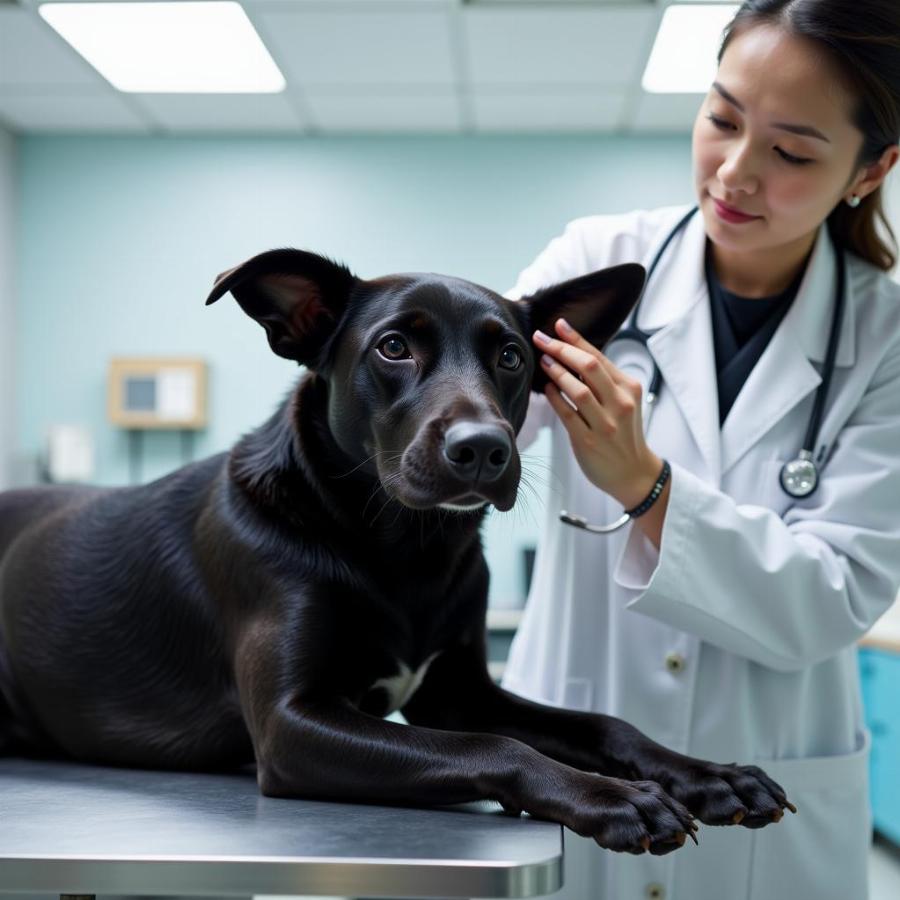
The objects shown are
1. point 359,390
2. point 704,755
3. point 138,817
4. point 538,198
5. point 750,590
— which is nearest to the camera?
point 138,817

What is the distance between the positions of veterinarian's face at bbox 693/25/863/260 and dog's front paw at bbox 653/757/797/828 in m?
0.68

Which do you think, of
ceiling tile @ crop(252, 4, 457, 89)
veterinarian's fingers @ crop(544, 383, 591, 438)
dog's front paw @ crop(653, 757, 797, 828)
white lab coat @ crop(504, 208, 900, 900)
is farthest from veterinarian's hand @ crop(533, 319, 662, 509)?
ceiling tile @ crop(252, 4, 457, 89)

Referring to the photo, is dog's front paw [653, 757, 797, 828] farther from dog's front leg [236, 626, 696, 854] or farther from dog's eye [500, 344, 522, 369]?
dog's eye [500, 344, 522, 369]

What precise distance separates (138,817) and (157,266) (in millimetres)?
4435

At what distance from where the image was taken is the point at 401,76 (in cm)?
417

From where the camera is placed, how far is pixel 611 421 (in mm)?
1080

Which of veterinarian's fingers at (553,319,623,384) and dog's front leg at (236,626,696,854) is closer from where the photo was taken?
dog's front leg at (236,626,696,854)

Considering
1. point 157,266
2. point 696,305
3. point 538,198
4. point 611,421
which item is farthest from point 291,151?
point 611,421

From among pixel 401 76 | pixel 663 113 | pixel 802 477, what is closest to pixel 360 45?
pixel 401 76

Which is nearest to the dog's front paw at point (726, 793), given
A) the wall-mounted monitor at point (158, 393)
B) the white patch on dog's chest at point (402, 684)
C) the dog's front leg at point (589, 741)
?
the dog's front leg at point (589, 741)

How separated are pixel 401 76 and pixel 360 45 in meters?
0.35

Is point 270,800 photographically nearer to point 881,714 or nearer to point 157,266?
point 881,714

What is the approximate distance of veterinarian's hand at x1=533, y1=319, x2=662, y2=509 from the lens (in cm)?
108

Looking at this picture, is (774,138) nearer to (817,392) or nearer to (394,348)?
(817,392)
